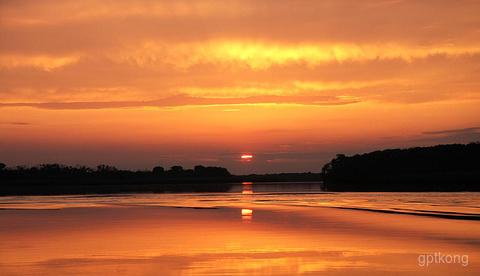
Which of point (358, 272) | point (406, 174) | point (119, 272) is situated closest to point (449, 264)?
point (358, 272)

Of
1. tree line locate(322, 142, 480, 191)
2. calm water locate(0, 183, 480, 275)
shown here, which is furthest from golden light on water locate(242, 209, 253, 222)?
tree line locate(322, 142, 480, 191)

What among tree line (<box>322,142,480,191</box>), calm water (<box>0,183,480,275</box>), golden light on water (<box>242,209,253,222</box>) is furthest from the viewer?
tree line (<box>322,142,480,191</box>)

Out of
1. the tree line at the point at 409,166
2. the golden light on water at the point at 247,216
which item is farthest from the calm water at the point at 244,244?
the tree line at the point at 409,166

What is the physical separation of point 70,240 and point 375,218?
53.1ft

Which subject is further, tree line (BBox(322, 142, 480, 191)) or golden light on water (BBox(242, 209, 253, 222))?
tree line (BBox(322, 142, 480, 191))

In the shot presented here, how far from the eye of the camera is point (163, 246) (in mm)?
21688

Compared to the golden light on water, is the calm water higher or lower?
lower

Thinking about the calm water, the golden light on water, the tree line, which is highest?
the tree line

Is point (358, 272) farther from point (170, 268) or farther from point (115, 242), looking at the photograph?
point (115, 242)

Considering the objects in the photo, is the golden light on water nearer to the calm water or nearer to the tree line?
the calm water

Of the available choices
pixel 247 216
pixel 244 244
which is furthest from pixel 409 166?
pixel 244 244

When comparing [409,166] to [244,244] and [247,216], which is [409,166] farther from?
[244,244]

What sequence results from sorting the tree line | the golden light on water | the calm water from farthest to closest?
the tree line < the golden light on water < the calm water

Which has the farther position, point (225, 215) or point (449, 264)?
point (225, 215)
